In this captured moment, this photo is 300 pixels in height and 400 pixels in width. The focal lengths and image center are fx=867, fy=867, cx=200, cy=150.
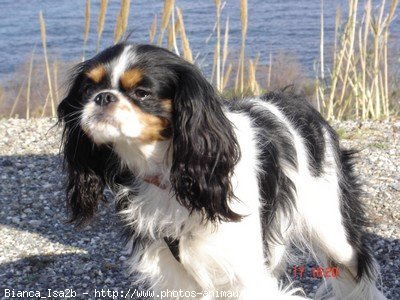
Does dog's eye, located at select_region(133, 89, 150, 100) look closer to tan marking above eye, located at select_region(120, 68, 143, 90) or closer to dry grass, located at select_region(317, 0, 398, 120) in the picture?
tan marking above eye, located at select_region(120, 68, 143, 90)

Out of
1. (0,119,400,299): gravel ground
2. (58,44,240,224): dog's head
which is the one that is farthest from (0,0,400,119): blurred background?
(58,44,240,224): dog's head

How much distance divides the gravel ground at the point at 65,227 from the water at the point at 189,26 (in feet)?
9.13

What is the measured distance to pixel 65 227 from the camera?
16.0ft

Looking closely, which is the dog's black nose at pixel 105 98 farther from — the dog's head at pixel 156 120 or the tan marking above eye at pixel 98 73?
the tan marking above eye at pixel 98 73

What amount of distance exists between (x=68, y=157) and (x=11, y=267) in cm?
123

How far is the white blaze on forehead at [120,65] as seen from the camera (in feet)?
9.82

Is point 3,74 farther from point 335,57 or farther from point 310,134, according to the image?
point 310,134

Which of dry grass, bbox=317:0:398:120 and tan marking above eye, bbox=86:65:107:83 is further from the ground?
tan marking above eye, bbox=86:65:107:83

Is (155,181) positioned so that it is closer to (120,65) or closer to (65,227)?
(120,65)

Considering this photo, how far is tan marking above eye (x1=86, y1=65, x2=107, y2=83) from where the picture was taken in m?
3.03

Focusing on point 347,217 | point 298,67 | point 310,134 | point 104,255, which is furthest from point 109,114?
point 298,67

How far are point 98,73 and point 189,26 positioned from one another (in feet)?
23.2

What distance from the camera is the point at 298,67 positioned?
8.87 meters
